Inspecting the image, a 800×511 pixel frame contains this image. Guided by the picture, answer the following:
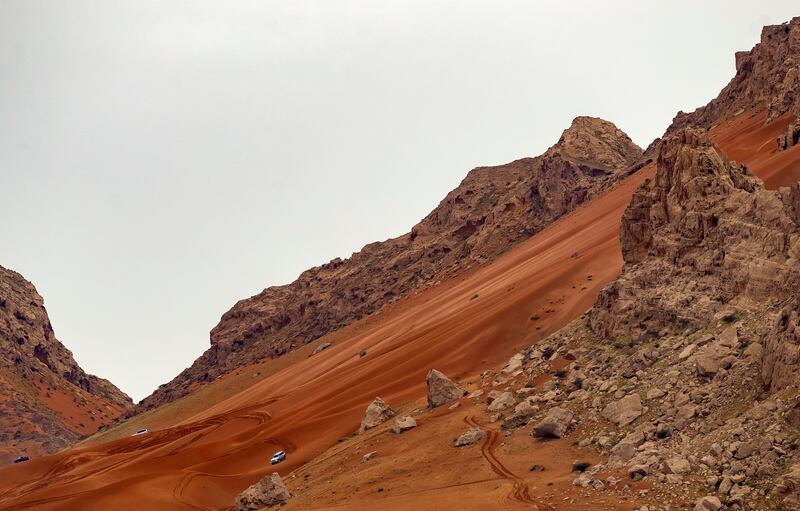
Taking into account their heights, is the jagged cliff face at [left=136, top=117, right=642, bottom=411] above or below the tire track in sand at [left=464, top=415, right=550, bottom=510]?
above

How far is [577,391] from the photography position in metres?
22.4

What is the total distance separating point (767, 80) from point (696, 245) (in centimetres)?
4973

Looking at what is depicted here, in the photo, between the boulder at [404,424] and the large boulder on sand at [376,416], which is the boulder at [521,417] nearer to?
the boulder at [404,424]

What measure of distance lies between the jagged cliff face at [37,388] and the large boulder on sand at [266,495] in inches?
2341

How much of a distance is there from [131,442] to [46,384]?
182 feet

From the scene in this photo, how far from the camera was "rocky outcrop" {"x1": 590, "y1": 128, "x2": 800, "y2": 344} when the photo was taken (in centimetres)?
1988

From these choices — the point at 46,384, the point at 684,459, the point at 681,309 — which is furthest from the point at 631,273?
the point at 46,384

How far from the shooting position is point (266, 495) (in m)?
24.4

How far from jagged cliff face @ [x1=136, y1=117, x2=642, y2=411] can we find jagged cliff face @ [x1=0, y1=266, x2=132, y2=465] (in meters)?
10.1

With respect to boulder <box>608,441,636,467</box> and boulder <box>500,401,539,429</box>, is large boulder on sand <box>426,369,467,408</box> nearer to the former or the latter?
boulder <box>500,401,539,429</box>

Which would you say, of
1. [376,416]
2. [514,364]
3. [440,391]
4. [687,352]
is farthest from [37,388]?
[687,352]

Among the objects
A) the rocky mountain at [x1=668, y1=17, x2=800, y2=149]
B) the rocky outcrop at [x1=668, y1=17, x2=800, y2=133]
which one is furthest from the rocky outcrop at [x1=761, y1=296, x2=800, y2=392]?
the rocky outcrop at [x1=668, y1=17, x2=800, y2=133]

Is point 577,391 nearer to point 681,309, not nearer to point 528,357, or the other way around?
point 681,309

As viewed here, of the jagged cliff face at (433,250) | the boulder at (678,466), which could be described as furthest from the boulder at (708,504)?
the jagged cliff face at (433,250)
